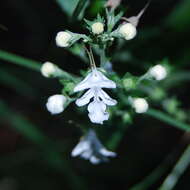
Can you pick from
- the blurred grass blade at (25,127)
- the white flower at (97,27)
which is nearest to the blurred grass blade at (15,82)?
the blurred grass blade at (25,127)

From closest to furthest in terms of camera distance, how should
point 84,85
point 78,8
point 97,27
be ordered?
point 97,27 < point 84,85 < point 78,8

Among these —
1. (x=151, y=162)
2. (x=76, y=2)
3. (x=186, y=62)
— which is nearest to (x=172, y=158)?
(x=151, y=162)

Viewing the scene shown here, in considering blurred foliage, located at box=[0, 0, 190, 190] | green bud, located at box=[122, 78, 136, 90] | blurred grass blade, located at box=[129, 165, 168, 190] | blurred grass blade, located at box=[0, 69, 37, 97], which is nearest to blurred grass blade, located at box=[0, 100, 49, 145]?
blurred foliage, located at box=[0, 0, 190, 190]

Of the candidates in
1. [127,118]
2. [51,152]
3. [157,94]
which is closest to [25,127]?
[51,152]

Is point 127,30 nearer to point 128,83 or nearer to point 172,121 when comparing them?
point 128,83

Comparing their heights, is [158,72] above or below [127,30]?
below

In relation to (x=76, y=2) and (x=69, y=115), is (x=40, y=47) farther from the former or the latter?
(x=76, y=2)

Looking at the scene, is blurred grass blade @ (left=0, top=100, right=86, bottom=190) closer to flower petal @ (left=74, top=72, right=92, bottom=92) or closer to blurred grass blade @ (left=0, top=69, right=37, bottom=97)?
blurred grass blade @ (left=0, top=69, right=37, bottom=97)
